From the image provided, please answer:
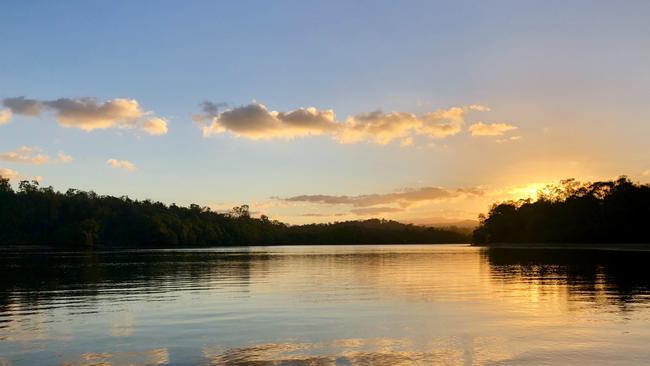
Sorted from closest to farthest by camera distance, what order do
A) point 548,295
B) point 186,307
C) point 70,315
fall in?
1. point 70,315
2. point 186,307
3. point 548,295

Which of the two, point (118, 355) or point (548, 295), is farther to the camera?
point (548, 295)

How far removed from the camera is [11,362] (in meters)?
20.8

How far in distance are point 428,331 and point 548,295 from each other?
63.8 feet

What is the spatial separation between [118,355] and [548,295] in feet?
106

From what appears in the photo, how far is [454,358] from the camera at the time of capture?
20984mm

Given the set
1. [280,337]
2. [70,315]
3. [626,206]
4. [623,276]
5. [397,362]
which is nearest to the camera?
[397,362]

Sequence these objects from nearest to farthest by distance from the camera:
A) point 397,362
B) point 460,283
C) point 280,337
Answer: point 397,362 → point 280,337 → point 460,283

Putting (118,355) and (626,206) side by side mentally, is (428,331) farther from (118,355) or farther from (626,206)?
(626,206)

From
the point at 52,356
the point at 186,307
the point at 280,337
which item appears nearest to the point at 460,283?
the point at 186,307

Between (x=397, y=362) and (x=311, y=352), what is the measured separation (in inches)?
148

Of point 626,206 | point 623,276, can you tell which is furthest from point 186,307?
point 626,206

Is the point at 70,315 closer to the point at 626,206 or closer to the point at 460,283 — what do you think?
the point at 460,283

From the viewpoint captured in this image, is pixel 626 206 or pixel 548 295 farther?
pixel 626 206

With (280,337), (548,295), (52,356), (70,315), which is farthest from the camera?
(548,295)
